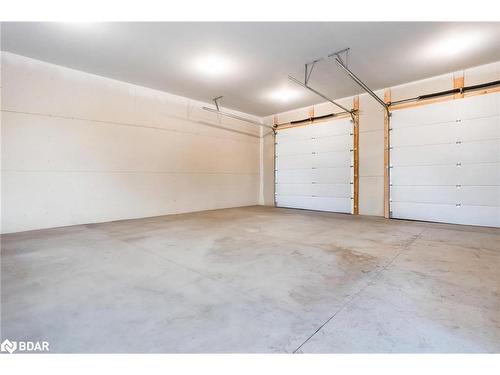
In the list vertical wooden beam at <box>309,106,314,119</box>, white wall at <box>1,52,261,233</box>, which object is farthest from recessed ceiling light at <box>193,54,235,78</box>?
vertical wooden beam at <box>309,106,314,119</box>

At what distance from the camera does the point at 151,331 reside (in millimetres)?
1512

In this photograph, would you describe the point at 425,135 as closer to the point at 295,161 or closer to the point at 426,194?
the point at 426,194

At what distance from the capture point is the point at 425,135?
5480mm

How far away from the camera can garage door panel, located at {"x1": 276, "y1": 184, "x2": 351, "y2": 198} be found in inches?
266

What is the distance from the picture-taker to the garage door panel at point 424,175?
516 centimetres

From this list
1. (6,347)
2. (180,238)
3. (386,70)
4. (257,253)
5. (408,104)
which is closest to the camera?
(6,347)

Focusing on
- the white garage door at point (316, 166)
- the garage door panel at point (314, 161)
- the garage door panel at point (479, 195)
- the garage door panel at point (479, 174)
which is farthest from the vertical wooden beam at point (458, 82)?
the garage door panel at point (314, 161)

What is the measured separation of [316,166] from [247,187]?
2.45 meters

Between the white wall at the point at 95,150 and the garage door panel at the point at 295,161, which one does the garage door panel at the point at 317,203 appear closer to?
the garage door panel at the point at 295,161

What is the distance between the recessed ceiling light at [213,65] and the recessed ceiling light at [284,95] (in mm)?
1638

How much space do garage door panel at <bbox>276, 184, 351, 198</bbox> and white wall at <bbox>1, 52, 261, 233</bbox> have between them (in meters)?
2.17
